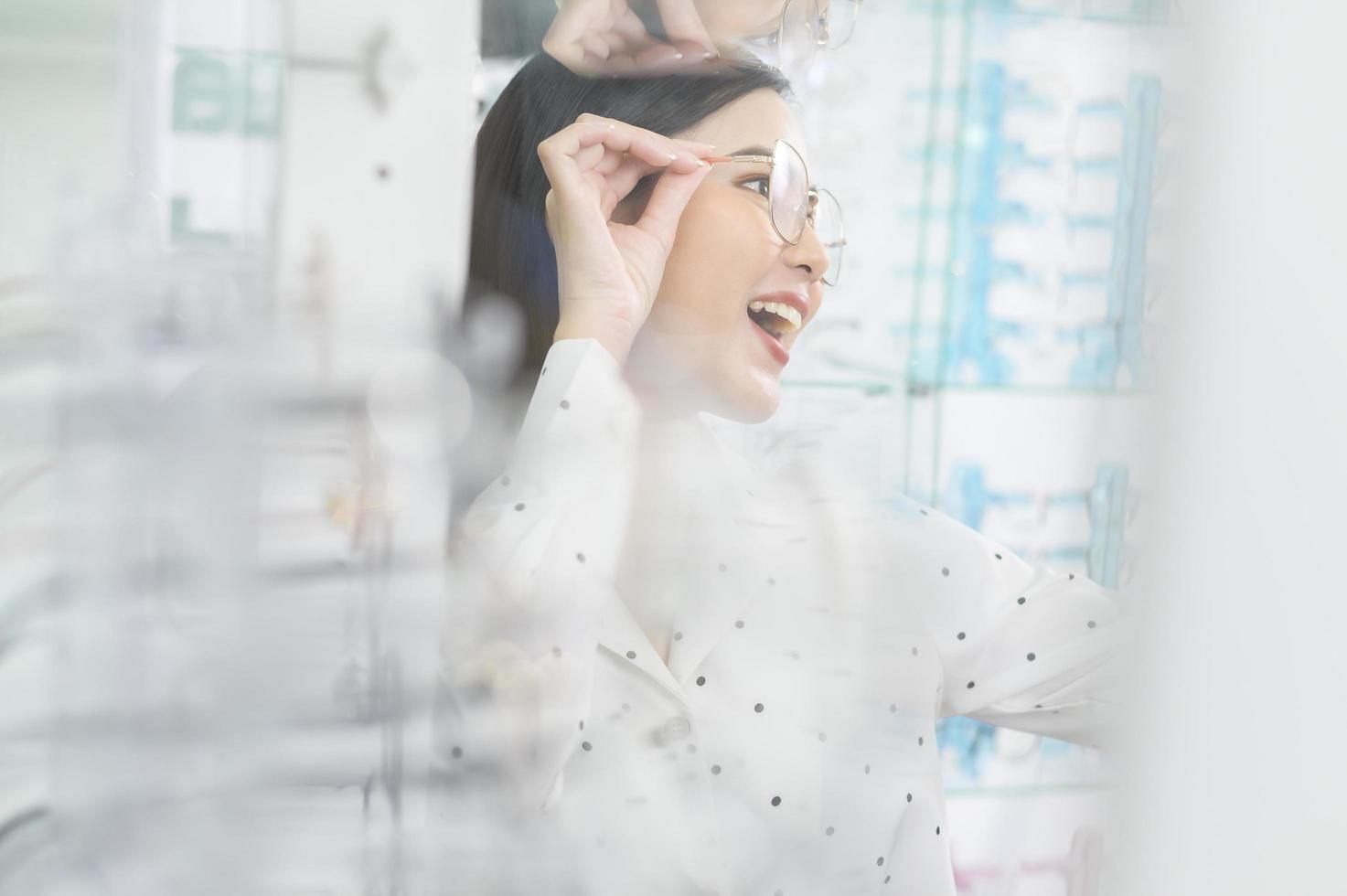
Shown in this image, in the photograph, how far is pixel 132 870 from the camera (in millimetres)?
524

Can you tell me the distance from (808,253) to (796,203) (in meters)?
0.03

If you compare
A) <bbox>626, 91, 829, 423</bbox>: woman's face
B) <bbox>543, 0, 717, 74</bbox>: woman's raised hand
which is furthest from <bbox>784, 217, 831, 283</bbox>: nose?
<bbox>543, 0, 717, 74</bbox>: woman's raised hand

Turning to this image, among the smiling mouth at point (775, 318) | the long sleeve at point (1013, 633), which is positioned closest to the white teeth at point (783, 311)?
the smiling mouth at point (775, 318)

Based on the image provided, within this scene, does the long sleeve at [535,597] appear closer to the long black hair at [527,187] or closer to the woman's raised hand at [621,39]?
the long black hair at [527,187]

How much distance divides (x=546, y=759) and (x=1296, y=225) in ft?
1.60

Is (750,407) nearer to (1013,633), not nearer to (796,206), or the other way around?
(796,206)

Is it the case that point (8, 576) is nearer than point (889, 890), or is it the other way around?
point (8, 576)

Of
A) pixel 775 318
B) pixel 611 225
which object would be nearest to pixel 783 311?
pixel 775 318

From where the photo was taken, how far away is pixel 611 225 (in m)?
0.56

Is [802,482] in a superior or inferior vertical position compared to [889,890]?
superior

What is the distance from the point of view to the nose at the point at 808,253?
579 millimetres

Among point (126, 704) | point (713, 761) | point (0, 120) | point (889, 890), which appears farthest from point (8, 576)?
point (889, 890)

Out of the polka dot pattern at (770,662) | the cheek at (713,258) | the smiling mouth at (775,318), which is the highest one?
the cheek at (713,258)

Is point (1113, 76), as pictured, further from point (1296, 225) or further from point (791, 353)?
point (791, 353)
